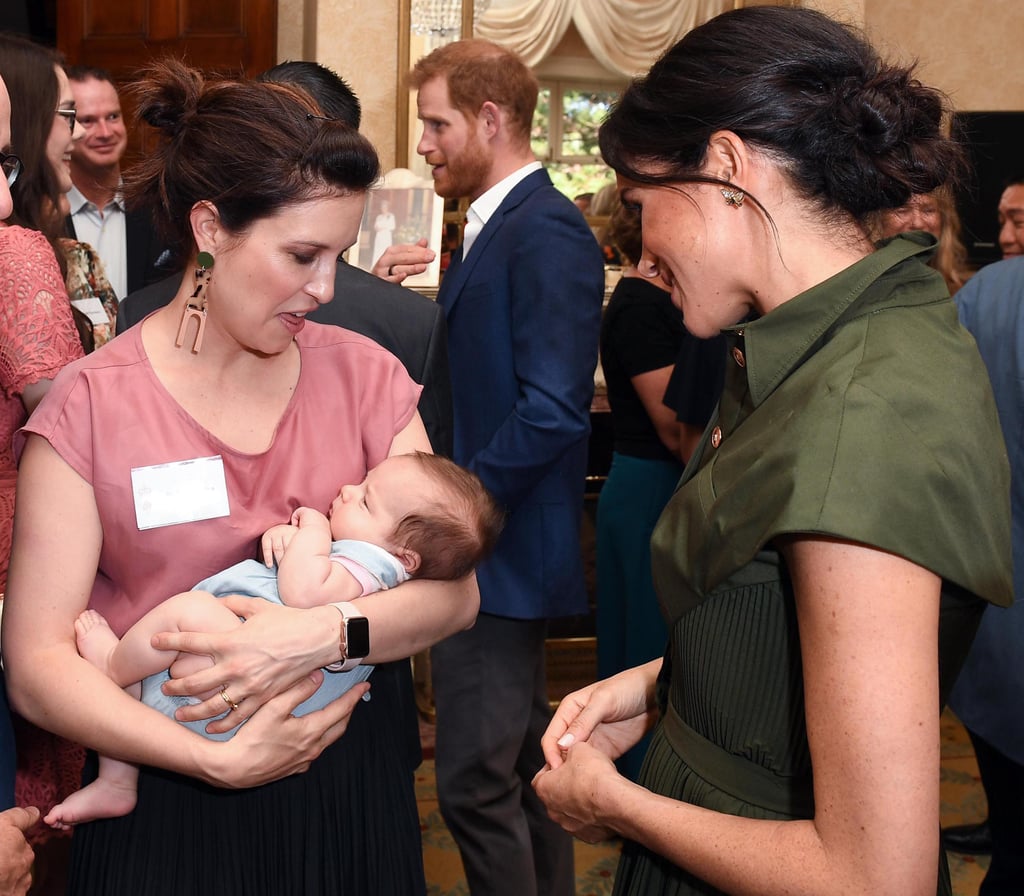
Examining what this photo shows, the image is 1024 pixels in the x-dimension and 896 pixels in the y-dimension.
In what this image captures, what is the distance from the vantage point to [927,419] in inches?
45.3

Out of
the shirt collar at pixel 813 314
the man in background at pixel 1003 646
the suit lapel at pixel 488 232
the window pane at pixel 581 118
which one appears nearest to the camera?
the shirt collar at pixel 813 314

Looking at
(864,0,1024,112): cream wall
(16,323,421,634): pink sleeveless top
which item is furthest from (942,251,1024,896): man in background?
(864,0,1024,112): cream wall

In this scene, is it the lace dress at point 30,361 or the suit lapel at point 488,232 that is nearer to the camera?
the lace dress at point 30,361

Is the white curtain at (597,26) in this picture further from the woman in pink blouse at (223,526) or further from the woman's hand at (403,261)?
the woman in pink blouse at (223,526)

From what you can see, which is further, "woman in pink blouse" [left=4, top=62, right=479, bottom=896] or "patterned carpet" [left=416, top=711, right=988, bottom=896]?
"patterned carpet" [left=416, top=711, right=988, bottom=896]

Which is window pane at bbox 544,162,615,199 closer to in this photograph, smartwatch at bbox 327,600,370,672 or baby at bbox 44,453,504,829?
baby at bbox 44,453,504,829

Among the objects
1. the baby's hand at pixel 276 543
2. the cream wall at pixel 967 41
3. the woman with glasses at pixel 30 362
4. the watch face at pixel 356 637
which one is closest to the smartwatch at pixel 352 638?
the watch face at pixel 356 637

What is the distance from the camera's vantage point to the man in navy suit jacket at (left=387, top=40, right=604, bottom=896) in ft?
9.48

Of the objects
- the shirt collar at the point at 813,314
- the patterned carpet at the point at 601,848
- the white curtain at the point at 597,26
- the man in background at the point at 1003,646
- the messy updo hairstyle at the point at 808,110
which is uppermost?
the white curtain at the point at 597,26

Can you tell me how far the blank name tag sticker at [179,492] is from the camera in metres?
1.61

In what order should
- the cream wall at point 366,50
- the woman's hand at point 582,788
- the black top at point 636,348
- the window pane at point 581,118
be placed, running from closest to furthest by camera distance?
1. the woman's hand at point 582,788
2. the black top at point 636,348
3. the cream wall at point 366,50
4. the window pane at point 581,118

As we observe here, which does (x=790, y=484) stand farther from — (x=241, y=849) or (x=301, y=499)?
(x=241, y=849)

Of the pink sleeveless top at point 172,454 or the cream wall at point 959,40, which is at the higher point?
the cream wall at point 959,40

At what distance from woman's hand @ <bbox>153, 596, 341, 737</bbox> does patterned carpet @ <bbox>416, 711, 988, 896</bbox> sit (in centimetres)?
213
